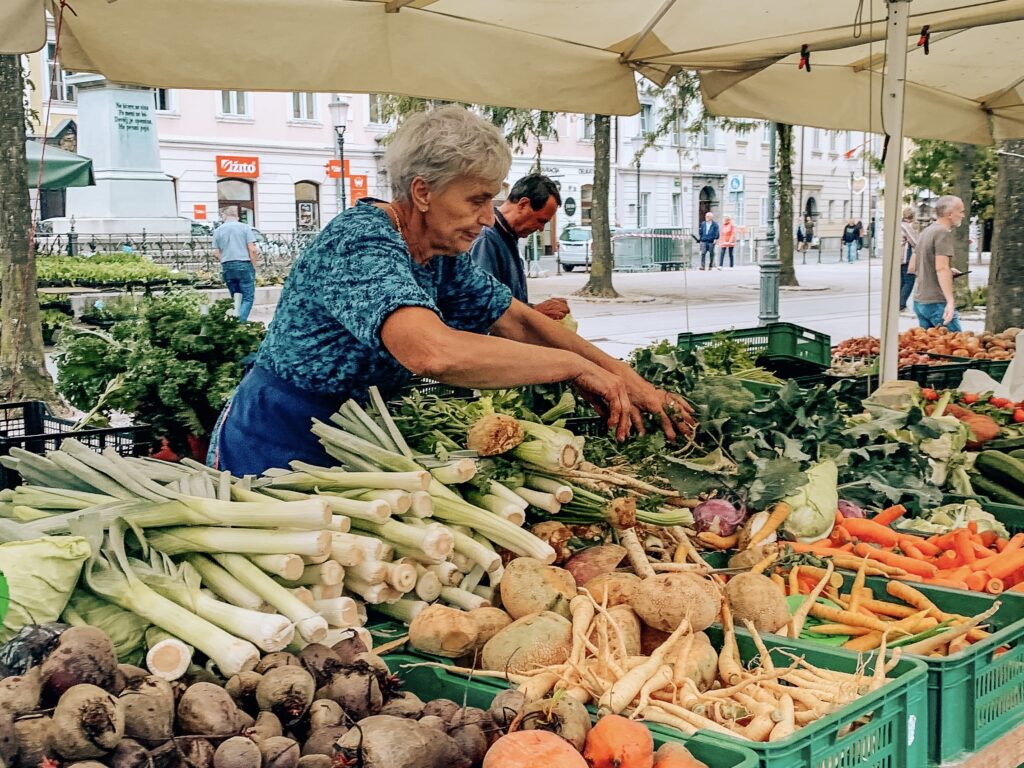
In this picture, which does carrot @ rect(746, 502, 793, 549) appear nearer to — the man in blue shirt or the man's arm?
the man in blue shirt

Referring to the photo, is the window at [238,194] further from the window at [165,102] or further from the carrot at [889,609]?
the carrot at [889,609]

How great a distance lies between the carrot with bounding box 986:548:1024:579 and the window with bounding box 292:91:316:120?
36.6 meters

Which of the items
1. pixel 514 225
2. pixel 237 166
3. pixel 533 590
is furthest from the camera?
pixel 237 166

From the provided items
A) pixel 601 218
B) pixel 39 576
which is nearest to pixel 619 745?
pixel 39 576

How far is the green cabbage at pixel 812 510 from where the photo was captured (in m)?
3.56

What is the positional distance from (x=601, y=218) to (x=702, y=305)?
2.93 m

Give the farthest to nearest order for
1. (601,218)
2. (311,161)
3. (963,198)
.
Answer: (311,161)
(601,218)
(963,198)

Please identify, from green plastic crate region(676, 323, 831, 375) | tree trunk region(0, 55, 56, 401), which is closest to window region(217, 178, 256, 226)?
tree trunk region(0, 55, 56, 401)

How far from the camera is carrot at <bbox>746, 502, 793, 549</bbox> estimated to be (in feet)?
11.1

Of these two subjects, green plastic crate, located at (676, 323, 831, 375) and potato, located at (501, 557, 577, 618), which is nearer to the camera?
potato, located at (501, 557, 577, 618)

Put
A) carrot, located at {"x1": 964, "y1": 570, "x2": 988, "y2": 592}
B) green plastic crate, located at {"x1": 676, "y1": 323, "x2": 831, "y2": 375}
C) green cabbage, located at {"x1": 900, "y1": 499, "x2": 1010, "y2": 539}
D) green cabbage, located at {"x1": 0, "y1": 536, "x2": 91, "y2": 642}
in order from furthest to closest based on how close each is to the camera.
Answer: green plastic crate, located at {"x1": 676, "y1": 323, "x2": 831, "y2": 375} → green cabbage, located at {"x1": 900, "y1": 499, "x2": 1010, "y2": 539} → carrot, located at {"x1": 964, "y1": 570, "x2": 988, "y2": 592} → green cabbage, located at {"x1": 0, "y1": 536, "x2": 91, "y2": 642}

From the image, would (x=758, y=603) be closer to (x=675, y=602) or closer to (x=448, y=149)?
(x=675, y=602)

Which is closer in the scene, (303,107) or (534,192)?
(534,192)

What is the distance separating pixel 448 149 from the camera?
2.81m
